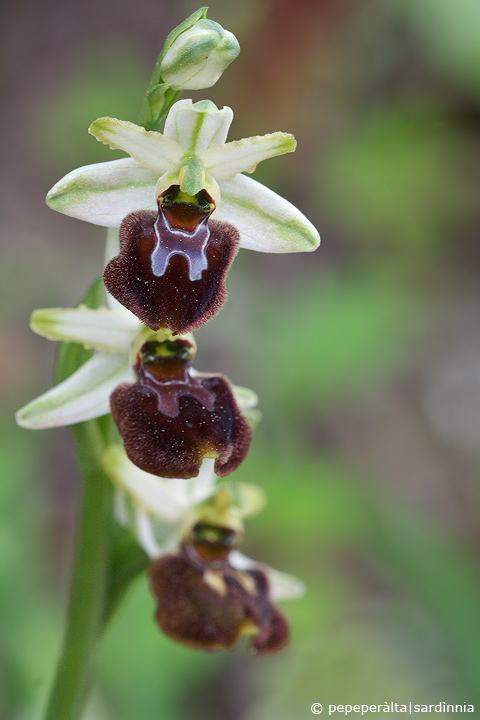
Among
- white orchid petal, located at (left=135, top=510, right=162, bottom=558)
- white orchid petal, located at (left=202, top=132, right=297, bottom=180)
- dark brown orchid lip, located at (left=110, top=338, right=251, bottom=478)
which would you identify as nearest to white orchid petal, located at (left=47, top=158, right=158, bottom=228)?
white orchid petal, located at (left=202, top=132, right=297, bottom=180)

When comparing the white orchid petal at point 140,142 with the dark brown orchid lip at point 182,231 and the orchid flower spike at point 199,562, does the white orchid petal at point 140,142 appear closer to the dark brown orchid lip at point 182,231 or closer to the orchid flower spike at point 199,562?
the dark brown orchid lip at point 182,231

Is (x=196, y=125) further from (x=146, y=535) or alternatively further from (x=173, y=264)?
(x=146, y=535)

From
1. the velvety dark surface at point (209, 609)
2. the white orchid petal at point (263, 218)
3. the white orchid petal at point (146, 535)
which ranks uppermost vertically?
the white orchid petal at point (263, 218)

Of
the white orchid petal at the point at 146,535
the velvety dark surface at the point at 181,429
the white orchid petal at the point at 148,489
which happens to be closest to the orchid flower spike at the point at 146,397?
the velvety dark surface at the point at 181,429

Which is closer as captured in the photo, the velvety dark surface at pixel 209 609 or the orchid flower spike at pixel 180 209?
the orchid flower spike at pixel 180 209

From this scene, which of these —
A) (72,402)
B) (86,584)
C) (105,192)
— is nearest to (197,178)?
(105,192)

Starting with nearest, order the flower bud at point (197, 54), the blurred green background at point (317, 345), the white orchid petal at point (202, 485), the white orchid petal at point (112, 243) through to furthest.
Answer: the flower bud at point (197, 54) → the white orchid petal at point (112, 243) → the white orchid petal at point (202, 485) → the blurred green background at point (317, 345)

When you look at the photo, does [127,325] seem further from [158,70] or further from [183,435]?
[158,70]

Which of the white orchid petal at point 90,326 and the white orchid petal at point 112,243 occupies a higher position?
the white orchid petal at point 112,243
